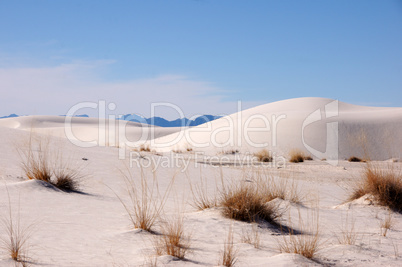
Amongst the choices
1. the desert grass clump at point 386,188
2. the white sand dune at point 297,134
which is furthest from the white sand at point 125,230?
the white sand dune at point 297,134

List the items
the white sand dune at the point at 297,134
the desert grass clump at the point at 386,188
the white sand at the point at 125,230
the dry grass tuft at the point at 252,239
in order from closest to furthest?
the white sand at the point at 125,230 < the dry grass tuft at the point at 252,239 < the desert grass clump at the point at 386,188 < the white sand dune at the point at 297,134

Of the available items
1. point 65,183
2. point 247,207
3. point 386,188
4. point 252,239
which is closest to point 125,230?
point 252,239

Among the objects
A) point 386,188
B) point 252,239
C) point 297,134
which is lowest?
point 252,239

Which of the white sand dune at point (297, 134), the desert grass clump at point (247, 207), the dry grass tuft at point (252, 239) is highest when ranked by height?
the white sand dune at point (297, 134)

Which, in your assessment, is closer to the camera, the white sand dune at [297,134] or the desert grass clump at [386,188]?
the desert grass clump at [386,188]

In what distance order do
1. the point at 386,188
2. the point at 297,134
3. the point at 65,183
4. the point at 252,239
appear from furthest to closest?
the point at 297,134, the point at 386,188, the point at 65,183, the point at 252,239

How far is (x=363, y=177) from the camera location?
656 centimetres

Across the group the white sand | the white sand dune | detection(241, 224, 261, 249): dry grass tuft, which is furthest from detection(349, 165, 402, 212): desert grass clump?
the white sand dune

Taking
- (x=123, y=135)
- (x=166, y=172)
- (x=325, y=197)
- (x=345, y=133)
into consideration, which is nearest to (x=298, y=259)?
(x=325, y=197)

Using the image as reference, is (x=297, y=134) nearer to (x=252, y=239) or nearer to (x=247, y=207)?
(x=247, y=207)

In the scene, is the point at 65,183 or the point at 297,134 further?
the point at 297,134

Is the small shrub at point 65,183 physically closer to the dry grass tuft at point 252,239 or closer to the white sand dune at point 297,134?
the dry grass tuft at point 252,239

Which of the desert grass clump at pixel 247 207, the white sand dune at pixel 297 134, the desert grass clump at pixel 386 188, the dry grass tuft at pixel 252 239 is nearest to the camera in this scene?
the dry grass tuft at pixel 252 239

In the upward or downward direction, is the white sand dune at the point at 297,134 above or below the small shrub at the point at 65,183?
above
